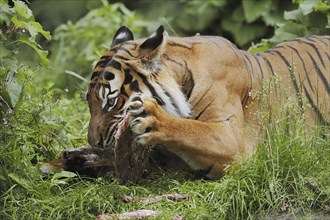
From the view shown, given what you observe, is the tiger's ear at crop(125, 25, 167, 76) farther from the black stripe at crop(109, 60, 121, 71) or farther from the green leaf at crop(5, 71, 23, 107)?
the green leaf at crop(5, 71, 23, 107)

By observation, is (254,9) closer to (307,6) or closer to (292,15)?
(292,15)

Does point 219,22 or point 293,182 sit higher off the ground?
point 293,182

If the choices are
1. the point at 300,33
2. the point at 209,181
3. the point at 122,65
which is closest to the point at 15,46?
the point at 122,65

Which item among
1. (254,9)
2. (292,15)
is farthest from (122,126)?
(254,9)

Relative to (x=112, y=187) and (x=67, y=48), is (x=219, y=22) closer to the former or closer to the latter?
(x=67, y=48)

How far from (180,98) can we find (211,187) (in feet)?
2.03

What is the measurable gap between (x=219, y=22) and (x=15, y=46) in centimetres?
567

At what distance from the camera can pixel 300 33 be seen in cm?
743

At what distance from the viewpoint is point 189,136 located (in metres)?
5.20

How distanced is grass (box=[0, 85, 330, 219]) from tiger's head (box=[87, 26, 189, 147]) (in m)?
0.34

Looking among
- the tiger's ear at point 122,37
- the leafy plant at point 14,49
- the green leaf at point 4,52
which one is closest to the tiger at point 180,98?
the tiger's ear at point 122,37

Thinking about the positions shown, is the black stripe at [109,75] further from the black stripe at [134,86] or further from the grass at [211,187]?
the grass at [211,187]

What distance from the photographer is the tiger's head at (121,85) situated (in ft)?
17.5

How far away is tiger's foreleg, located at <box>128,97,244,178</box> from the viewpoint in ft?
16.6
